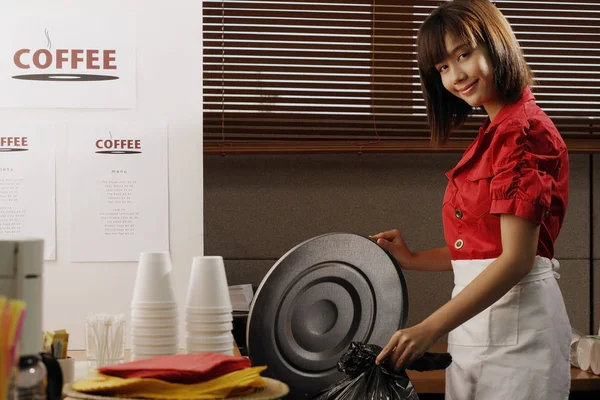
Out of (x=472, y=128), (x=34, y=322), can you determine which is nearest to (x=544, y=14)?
(x=472, y=128)

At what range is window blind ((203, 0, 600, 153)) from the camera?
9.43 feet

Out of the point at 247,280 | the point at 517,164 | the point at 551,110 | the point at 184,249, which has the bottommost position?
the point at 247,280

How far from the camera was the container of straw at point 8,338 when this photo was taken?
2.31 feet

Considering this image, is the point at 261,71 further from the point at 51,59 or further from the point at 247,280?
the point at 51,59

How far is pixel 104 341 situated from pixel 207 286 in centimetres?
27

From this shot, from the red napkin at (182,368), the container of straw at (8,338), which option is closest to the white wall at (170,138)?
the red napkin at (182,368)

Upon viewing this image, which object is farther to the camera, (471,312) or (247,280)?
(247,280)

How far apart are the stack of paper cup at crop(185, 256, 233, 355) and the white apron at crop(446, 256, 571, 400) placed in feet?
2.26

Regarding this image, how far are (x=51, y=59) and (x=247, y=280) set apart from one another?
1.20 meters

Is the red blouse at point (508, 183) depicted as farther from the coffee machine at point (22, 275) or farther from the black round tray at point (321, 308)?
the coffee machine at point (22, 275)

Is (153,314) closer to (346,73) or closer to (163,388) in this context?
(163,388)

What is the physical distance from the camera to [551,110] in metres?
2.99

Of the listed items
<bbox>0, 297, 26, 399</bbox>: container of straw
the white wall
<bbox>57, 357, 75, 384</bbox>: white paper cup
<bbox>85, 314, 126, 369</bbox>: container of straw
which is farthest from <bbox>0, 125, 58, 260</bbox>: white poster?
<bbox>0, 297, 26, 399</bbox>: container of straw

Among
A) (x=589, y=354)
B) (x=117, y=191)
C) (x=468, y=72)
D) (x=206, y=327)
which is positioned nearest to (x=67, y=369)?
(x=206, y=327)
